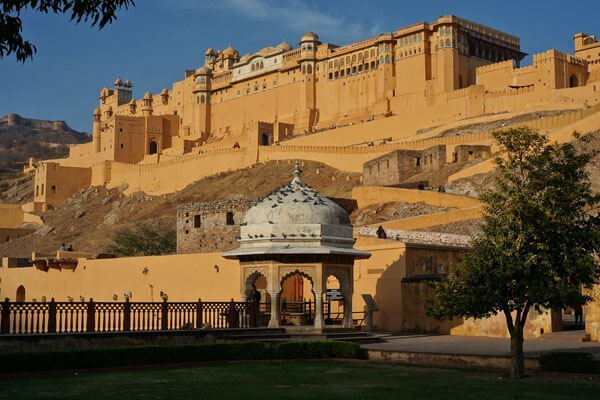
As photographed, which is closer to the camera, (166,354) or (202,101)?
(166,354)

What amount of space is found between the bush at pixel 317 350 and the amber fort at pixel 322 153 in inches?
83.2

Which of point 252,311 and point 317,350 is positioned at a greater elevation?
point 252,311

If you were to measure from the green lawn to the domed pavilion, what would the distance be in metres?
3.70

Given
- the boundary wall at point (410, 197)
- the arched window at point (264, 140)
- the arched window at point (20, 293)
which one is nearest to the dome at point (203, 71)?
the arched window at point (264, 140)

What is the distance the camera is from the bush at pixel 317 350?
14.5m

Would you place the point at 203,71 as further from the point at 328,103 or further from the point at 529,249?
the point at 529,249

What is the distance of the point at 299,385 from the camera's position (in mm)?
11188

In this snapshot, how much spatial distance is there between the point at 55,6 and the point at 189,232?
26828 millimetres

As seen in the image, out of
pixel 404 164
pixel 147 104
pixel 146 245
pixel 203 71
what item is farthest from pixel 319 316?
pixel 147 104

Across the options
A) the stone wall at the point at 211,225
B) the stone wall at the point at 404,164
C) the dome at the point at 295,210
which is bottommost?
the dome at the point at 295,210

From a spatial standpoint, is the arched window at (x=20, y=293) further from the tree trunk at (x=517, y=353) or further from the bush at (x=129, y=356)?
the tree trunk at (x=517, y=353)

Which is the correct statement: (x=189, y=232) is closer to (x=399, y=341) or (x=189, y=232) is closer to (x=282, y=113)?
(x=399, y=341)

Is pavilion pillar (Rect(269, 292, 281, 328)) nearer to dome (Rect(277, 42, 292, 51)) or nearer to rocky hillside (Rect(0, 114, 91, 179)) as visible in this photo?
dome (Rect(277, 42, 292, 51))

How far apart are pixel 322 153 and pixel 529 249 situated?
41.9 metres
